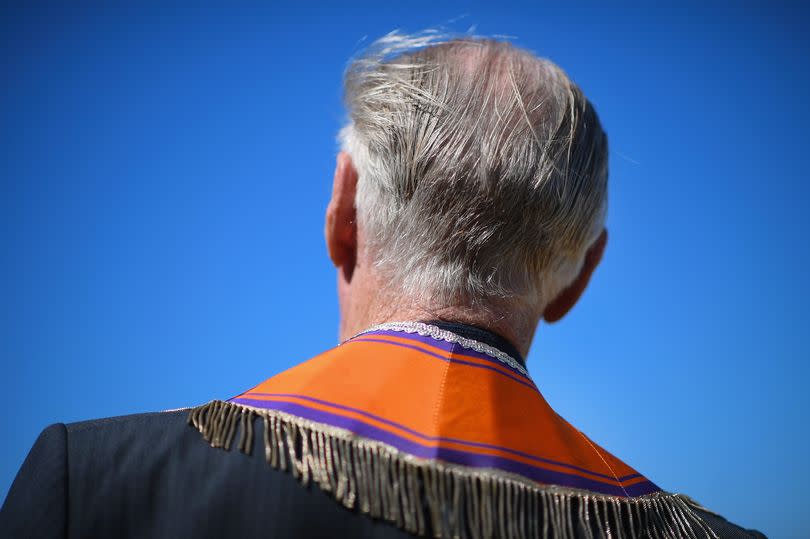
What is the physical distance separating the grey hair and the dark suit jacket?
612mm

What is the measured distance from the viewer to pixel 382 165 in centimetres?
192

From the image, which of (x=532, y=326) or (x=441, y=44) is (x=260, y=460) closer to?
(x=532, y=326)

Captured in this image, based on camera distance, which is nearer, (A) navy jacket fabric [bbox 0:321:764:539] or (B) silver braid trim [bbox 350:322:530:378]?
(A) navy jacket fabric [bbox 0:321:764:539]

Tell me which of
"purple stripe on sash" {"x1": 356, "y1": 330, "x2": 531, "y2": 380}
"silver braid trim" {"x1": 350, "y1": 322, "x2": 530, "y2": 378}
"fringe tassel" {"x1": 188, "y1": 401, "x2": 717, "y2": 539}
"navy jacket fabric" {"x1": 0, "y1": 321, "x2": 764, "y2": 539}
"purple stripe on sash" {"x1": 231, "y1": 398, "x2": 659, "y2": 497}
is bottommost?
"navy jacket fabric" {"x1": 0, "y1": 321, "x2": 764, "y2": 539}

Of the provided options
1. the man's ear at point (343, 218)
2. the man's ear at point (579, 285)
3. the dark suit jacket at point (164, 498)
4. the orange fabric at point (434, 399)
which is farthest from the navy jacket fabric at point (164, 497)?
the man's ear at point (579, 285)

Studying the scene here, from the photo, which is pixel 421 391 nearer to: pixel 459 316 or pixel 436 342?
pixel 436 342

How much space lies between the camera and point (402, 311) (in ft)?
6.02

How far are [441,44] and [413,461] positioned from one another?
50.3 inches

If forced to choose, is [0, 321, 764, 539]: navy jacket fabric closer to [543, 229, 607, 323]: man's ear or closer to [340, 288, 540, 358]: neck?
[340, 288, 540, 358]: neck

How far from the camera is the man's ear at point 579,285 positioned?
2322mm

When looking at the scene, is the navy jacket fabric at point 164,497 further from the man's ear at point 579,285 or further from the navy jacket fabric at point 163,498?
the man's ear at point 579,285

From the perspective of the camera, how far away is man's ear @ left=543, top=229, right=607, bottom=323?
7.62 feet

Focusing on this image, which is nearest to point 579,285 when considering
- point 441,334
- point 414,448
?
point 441,334

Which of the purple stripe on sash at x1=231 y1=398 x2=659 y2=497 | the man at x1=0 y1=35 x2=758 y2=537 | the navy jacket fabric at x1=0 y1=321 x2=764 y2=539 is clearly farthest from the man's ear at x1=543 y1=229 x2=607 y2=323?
the navy jacket fabric at x1=0 y1=321 x2=764 y2=539
